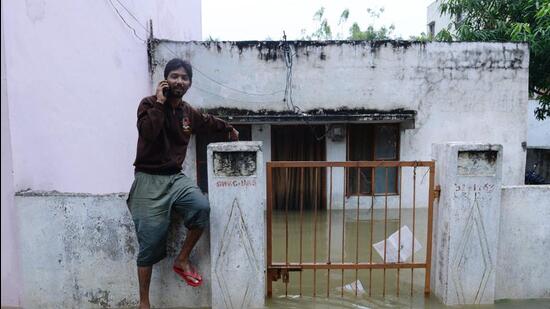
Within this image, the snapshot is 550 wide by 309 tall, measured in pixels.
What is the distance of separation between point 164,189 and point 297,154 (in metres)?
5.85

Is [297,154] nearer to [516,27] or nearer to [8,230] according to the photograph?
[516,27]

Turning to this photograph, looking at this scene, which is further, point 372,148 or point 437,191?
point 372,148

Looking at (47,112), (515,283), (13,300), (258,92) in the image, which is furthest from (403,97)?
(13,300)

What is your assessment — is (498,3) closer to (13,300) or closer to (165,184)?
(165,184)

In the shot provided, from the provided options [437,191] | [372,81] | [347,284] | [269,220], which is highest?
[372,81]

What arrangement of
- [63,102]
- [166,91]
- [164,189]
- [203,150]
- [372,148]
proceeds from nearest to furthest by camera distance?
[166,91]
[164,189]
[63,102]
[203,150]
[372,148]

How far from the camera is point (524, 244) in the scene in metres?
3.49

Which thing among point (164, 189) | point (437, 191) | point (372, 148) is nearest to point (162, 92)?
point (164, 189)

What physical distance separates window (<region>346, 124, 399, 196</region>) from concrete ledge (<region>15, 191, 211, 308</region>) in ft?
18.9

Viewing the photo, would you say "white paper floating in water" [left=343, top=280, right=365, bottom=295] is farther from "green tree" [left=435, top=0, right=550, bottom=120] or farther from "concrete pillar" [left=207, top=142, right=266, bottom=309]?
"green tree" [left=435, top=0, right=550, bottom=120]

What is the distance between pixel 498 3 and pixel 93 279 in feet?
30.9

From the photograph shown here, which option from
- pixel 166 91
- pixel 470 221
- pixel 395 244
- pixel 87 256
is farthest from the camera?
pixel 395 244

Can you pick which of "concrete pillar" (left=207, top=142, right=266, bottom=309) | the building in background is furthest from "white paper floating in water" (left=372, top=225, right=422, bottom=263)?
the building in background

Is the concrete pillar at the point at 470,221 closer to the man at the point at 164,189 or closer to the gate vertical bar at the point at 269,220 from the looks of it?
the gate vertical bar at the point at 269,220
